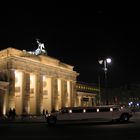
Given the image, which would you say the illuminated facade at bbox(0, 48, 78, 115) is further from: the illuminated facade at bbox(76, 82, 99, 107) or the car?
the car

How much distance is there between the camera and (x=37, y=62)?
64812mm

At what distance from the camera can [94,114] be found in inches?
1313

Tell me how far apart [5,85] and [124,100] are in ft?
277

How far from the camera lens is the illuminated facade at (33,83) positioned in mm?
56584

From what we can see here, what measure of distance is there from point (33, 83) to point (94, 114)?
34555 mm

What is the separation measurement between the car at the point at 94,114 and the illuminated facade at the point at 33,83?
24.8 meters

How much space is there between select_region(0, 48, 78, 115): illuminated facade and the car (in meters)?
24.8

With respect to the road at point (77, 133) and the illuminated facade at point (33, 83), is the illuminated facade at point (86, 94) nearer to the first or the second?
the illuminated facade at point (33, 83)

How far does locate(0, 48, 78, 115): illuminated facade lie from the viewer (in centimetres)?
5658

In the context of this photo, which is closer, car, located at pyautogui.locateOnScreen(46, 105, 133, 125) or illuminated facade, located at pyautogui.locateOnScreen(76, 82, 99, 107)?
car, located at pyautogui.locateOnScreen(46, 105, 133, 125)

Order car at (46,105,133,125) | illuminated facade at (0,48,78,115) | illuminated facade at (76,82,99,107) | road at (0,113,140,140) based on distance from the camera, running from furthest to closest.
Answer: illuminated facade at (76,82,99,107) < illuminated facade at (0,48,78,115) < car at (46,105,133,125) < road at (0,113,140,140)

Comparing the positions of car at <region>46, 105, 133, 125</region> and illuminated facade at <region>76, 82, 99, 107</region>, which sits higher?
illuminated facade at <region>76, 82, 99, 107</region>

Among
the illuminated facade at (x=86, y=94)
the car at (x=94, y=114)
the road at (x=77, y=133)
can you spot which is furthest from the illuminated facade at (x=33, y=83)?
the road at (x=77, y=133)

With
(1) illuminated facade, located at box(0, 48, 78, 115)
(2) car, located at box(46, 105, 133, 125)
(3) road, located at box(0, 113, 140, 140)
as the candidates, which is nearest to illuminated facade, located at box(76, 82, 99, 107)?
(1) illuminated facade, located at box(0, 48, 78, 115)
